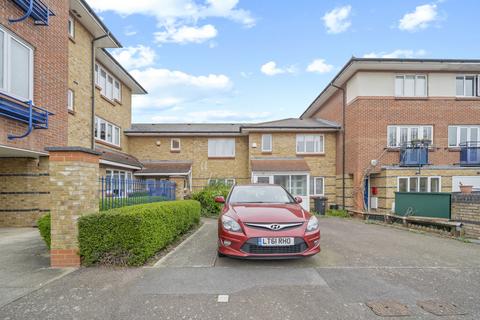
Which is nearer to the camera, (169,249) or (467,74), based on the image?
(169,249)

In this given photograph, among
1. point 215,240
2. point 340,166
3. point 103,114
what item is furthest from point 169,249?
point 340,166

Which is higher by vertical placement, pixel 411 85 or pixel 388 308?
pixel 411 85

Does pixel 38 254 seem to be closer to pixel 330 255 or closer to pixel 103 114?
pixel 330 255

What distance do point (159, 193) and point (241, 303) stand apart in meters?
5.30

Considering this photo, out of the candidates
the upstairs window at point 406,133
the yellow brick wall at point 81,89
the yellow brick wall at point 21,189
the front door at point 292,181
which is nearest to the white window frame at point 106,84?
the yellow brick wall at point 81,89

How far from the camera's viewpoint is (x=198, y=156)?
17.1 m

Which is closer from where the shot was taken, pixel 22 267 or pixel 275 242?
pixel 275 242

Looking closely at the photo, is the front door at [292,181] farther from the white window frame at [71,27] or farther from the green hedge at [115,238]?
the green hedge at [115,238]

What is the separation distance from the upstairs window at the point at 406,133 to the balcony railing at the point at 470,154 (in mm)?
1692

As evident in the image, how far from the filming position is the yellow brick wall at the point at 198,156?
16953 mm

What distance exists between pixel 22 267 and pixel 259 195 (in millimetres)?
4366

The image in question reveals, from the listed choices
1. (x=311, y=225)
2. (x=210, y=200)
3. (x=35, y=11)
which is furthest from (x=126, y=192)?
(x=210, y=200)

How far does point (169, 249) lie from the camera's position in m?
5.73

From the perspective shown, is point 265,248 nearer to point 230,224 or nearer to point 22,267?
point 230,224
